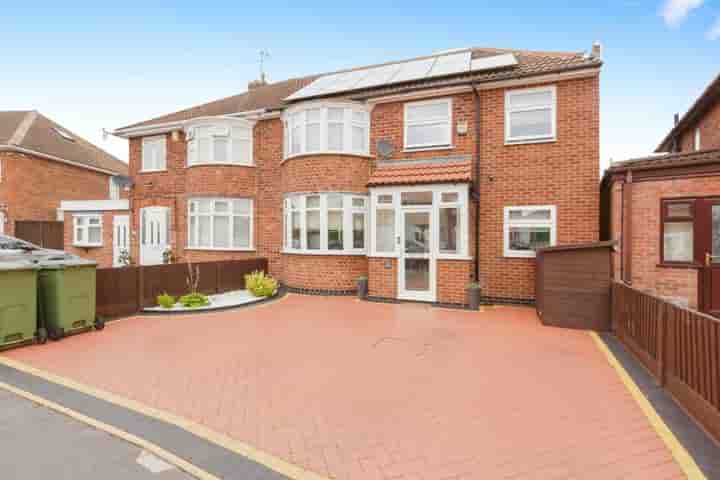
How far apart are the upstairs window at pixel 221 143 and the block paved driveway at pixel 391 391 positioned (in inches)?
286

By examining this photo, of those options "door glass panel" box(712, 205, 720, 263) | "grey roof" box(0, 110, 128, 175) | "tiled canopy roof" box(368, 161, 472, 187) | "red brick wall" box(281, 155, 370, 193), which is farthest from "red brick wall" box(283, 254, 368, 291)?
"grey roof" box(0, 110, 128, 175)

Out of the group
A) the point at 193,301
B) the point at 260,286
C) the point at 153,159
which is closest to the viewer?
the point at 193,301

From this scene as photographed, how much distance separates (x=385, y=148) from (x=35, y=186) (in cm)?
1973

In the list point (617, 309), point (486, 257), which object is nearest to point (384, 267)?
point (486, 257)

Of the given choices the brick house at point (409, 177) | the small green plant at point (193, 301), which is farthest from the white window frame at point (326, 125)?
the small green plant at point (193, 301)

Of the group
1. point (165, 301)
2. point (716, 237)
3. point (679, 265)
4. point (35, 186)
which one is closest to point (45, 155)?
point (35, 186)

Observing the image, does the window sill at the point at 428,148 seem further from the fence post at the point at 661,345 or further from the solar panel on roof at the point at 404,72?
the fence post at the point at 661,345

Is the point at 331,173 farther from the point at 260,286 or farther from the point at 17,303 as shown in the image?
the point at 17,303

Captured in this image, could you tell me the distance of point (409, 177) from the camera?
9.80m

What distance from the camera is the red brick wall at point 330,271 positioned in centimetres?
1078

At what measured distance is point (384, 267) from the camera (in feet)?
32.7

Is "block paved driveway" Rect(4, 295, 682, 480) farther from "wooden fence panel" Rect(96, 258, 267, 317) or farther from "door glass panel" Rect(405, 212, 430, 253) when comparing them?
"door glass panel" Rect(405, 212, 430, 253)

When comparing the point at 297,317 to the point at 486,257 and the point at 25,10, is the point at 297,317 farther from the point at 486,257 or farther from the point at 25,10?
the point at 25,10

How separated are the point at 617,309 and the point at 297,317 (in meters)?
6.38
